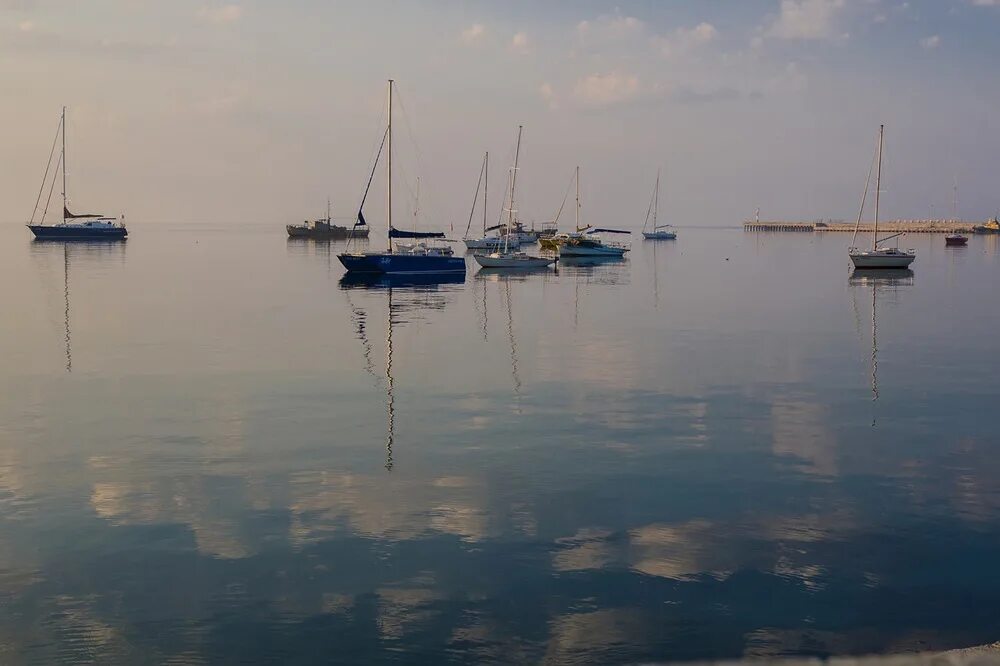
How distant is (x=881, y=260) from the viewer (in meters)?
96.0

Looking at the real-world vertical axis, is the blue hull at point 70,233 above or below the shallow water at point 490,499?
above

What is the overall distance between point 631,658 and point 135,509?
30.8 ft

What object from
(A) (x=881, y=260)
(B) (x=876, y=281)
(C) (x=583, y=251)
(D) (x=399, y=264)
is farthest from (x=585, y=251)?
(B) (x=876, y=281)

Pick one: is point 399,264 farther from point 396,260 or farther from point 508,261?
point 508,261

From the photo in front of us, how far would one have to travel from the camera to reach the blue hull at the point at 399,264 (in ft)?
268

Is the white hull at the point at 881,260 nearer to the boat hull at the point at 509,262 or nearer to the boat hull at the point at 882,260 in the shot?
the boat hull at the point at 882,260

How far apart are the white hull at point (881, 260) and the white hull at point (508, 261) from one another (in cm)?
3105

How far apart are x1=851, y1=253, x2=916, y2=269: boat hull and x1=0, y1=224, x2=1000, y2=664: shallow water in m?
57.4

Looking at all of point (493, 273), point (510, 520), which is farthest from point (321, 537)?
point (493, 273)

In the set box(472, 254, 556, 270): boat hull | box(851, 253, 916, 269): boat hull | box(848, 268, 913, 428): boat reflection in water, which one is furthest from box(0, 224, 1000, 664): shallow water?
box(472, 254, 556, 270): boat hull

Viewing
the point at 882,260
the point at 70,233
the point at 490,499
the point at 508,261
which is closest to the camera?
the point at 490,499

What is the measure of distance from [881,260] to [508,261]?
37.2 meters

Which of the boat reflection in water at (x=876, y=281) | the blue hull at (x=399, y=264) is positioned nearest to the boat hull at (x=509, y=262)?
the blue hull at (x=399, y=264)

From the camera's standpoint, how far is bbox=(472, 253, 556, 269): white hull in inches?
3893
